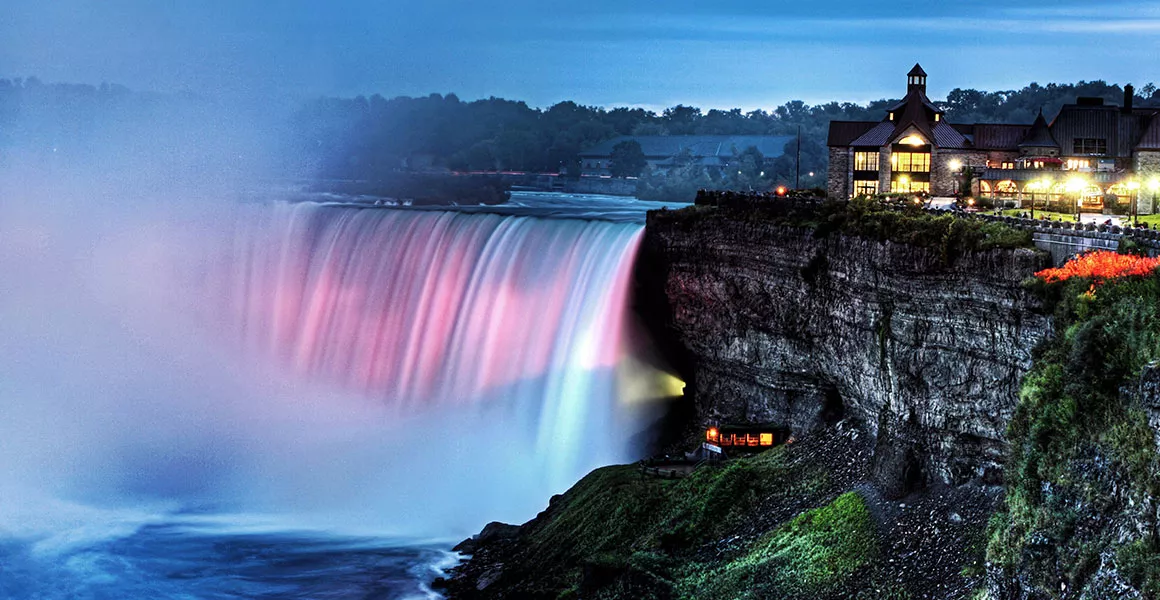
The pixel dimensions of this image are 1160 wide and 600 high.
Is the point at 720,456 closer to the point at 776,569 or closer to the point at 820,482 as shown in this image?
the point at 820,482

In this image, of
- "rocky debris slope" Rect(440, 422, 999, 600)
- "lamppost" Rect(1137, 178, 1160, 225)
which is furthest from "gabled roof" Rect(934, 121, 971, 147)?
"rocky debris slope" Rect(440, 422, 999, 600)

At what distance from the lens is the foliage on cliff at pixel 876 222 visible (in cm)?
3972

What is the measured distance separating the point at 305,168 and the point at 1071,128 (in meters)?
80.9

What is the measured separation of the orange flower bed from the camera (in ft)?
110

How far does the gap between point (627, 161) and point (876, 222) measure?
96.7 metres

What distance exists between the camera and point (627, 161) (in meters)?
140

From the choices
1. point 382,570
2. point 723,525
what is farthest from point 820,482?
point 382,570

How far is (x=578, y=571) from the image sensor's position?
4312 centimetres

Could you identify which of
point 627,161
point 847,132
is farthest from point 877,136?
point 627,161

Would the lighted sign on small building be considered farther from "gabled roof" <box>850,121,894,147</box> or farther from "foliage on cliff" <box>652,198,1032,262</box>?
"gabled roof" <box>850,121,894,147</box>

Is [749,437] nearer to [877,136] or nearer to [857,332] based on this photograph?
[857,332]

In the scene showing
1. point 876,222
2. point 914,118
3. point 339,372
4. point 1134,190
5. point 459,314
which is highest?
point 914,118

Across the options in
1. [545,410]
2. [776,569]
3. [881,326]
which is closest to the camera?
[776,569]


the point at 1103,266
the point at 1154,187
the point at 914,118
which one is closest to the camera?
the point at 1103,266
